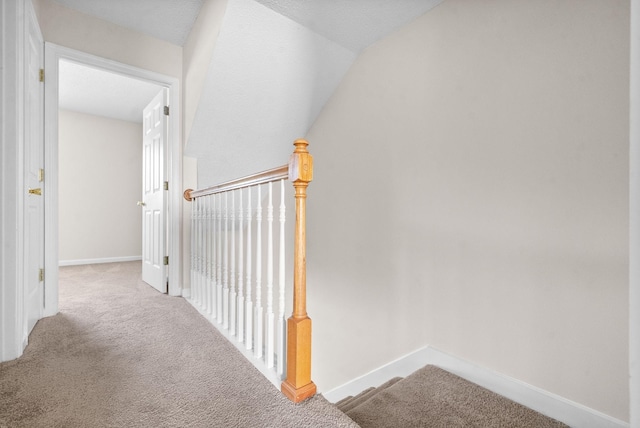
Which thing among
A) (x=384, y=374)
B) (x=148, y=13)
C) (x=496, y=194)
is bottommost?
(x=384, y=374)

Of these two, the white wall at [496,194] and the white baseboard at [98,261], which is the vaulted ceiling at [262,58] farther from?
the white baseboard at [98,261]

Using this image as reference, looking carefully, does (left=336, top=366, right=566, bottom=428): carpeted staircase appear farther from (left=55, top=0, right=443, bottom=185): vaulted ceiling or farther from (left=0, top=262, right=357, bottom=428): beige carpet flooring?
(left=55, top=0, right=443, bottom=185): vaulted ceiling

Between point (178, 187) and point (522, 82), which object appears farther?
point (178, 187)

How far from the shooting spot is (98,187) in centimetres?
506

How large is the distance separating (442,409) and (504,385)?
0.40 m

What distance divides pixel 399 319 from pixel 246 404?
1.33 m

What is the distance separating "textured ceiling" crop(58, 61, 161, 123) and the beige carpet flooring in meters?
2.85

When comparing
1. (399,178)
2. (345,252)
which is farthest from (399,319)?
(399,178)

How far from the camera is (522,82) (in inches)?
65.9

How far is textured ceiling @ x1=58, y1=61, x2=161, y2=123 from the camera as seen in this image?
3749mm

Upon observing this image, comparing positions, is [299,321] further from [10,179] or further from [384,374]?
[10,179]

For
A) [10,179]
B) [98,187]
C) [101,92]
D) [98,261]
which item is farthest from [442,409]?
[98,187]

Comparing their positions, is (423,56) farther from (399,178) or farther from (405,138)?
(399,178)

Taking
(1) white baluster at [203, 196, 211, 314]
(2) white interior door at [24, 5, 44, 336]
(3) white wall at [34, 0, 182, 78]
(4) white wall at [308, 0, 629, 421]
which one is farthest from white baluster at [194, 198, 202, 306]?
(3) white wall at [34, 0, 182, 78]
